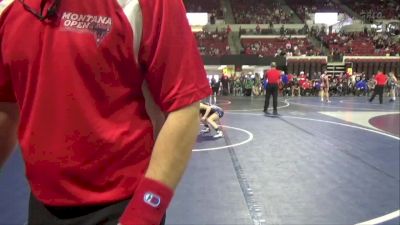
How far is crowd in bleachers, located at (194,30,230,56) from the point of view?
34.7 meters

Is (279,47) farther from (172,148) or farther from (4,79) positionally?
(172,148)

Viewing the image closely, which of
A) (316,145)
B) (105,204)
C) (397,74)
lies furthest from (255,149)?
Answer: (397,74)

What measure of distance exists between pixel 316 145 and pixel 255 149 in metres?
1.25

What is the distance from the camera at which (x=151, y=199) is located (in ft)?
3.69

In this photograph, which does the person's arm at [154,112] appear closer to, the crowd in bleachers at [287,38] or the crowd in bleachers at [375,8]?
the crowd in bleachers at [287,38]

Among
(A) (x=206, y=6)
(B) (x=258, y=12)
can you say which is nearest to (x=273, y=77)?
(B) (x=258, y=12)

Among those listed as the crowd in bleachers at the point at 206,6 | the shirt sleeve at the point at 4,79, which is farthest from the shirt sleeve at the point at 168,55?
the crowd in bleachers at the point at 206,6

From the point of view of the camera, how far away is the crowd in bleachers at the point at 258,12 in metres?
41.8

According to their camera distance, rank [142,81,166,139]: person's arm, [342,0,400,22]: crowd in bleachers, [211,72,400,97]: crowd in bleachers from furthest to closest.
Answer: [342,0,400,22]: crowd in bleachers, [211,72,400,97]: crowd in bleachers, [142,81,166,139]: person's arm

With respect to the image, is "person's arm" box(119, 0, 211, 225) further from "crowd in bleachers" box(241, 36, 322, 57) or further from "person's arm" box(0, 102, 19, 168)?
"crowd in bleachers" box(241, 36, 322, 57)

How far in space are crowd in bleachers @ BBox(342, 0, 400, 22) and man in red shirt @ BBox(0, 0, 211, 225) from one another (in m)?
43.9

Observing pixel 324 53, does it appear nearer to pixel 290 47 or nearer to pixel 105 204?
pixel 290 47

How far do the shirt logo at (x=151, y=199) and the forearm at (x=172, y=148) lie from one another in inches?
1.6

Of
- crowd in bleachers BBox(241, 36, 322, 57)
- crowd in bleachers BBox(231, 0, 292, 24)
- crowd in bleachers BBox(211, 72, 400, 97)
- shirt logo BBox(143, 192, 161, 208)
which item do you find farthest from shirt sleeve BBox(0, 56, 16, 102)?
crowd in bleachers BBox(231, 0, 292, 24)
